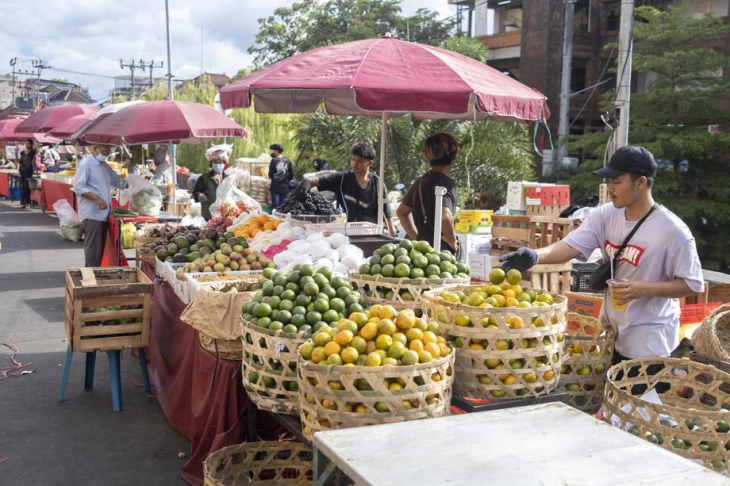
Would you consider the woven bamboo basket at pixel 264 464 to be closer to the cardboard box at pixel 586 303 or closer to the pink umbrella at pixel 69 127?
the cardboard box at pixel 586 303

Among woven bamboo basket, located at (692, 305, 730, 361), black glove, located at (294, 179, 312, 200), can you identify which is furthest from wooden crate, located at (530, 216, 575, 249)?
woven bamboo basket, located at (692, 305, 730, 361)

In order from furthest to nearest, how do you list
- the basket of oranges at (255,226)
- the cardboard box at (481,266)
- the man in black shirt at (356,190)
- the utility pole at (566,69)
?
the utility pole at (566,69)
the cardboard box at (481,266)
the man in black shirt at (356,190)
the basket of oranges at (255,226)

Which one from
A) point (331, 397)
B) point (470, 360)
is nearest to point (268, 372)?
point (331, 397)

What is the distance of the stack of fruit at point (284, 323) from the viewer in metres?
3.29

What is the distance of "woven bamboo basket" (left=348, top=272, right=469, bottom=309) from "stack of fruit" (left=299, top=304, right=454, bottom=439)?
2.15 feet

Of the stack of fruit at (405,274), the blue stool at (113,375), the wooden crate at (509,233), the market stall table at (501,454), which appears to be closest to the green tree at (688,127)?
the wooden crate at (509,233)

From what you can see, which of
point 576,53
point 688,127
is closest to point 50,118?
point 688,127

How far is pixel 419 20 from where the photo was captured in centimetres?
4147

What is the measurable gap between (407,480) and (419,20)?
138ft

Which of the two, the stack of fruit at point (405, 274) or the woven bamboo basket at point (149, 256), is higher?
the stack of fruit at point (405, 274)

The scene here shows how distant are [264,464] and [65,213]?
13.0 m

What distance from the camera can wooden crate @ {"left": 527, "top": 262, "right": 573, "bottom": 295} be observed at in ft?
24.6

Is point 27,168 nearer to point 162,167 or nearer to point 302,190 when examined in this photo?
point 162,167

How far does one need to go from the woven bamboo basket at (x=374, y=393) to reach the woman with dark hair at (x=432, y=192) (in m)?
2.99
